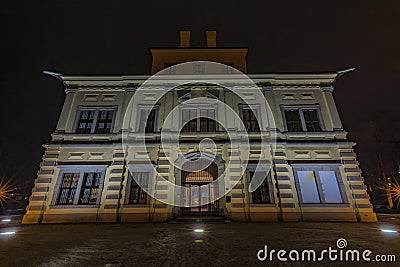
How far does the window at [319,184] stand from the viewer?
504 inches

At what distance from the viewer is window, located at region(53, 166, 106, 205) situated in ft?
42.1

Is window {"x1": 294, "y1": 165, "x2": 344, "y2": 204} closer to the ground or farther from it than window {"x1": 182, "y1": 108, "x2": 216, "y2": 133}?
closer to the ground

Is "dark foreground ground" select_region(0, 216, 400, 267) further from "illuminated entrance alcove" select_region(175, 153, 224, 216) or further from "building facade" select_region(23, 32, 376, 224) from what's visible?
"illuminated entrance alcove" select_region(175, 153, 224, 216)

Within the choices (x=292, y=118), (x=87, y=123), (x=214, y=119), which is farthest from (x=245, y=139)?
(x=87, y=123)

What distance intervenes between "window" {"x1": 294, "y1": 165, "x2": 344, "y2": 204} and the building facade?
0.06 meters

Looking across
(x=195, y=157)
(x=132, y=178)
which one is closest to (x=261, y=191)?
(x=195, y=157)

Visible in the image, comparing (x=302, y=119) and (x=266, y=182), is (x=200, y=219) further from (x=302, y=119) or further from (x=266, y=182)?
(x=302, y=119)

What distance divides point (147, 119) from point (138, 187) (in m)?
4.75

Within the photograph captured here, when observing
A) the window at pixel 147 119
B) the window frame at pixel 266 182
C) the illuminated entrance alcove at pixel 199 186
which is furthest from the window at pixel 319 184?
the window at pixel 147 119

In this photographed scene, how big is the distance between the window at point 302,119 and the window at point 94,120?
12.5 meters

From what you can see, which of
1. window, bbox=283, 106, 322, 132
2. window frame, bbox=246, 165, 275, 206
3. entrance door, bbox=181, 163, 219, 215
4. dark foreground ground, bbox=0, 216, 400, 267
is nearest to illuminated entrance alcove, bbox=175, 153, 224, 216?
entrance door, bbox=181, 163, 219, 215

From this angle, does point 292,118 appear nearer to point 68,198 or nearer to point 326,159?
point 326,159

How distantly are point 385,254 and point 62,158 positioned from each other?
51.9 feet

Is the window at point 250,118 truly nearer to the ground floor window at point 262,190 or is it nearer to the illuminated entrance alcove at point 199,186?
the ground floor window at point 262,190
